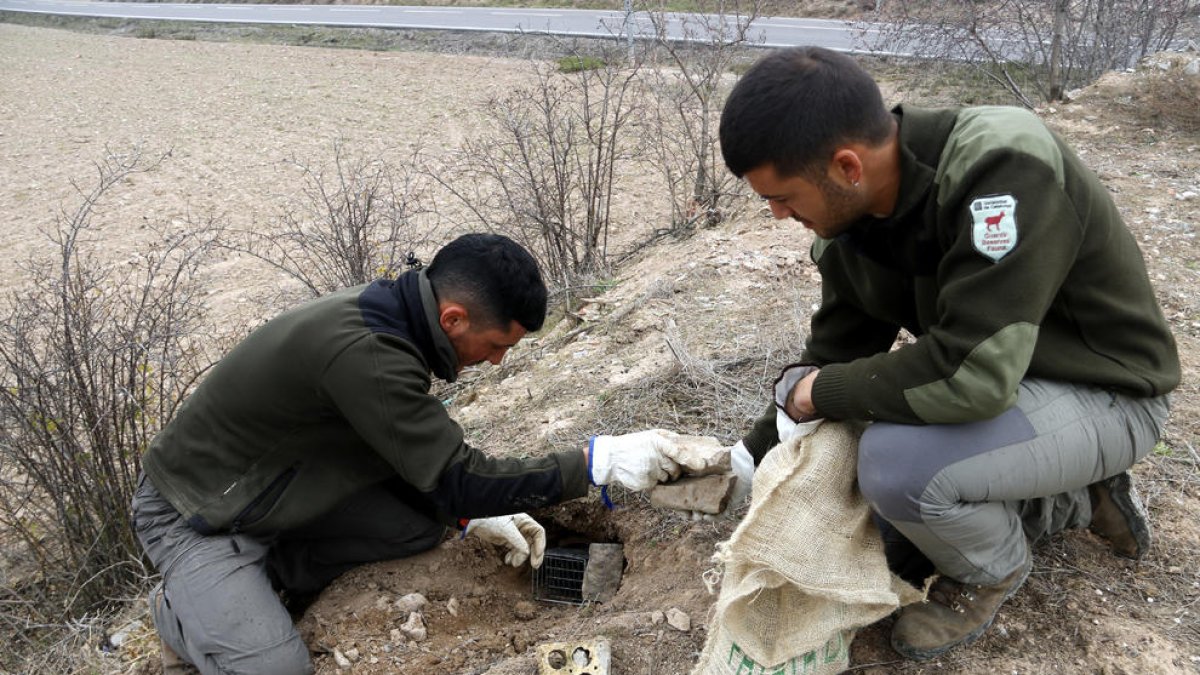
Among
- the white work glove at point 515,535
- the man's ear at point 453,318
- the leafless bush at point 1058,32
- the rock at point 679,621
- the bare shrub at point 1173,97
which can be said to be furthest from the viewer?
the leafless bush at point 1058,32

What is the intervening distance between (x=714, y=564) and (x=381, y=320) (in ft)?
3.61

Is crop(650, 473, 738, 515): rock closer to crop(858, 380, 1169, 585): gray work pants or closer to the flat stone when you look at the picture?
the flat stone

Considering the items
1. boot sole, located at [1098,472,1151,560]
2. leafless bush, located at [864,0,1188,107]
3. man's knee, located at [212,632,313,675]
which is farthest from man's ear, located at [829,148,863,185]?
leafless bush, located at [864,0,1188,107]

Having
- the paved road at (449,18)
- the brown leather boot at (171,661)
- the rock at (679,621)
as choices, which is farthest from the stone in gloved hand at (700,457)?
the paved road at (449,18)

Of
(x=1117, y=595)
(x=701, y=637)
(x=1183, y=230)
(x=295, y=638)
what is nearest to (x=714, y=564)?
(x=701, y=637)

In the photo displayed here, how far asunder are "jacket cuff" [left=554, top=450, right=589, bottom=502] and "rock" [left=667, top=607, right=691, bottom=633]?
1.31ft

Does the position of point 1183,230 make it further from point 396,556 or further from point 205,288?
point 205,288

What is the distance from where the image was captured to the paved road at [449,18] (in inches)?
534

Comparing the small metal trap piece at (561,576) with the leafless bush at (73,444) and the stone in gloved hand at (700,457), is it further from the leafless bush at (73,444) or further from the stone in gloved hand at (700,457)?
the leafless bush at (73,444)

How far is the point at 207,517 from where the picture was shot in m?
2.55

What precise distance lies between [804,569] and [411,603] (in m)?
1.34

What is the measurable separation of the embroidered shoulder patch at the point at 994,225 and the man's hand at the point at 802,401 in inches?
17.5

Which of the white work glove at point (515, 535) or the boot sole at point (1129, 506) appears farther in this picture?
the white work glove at point (515, 535)

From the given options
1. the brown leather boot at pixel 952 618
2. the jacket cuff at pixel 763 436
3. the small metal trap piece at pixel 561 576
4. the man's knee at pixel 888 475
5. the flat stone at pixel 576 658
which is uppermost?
the man's knee at pixel 888 475
